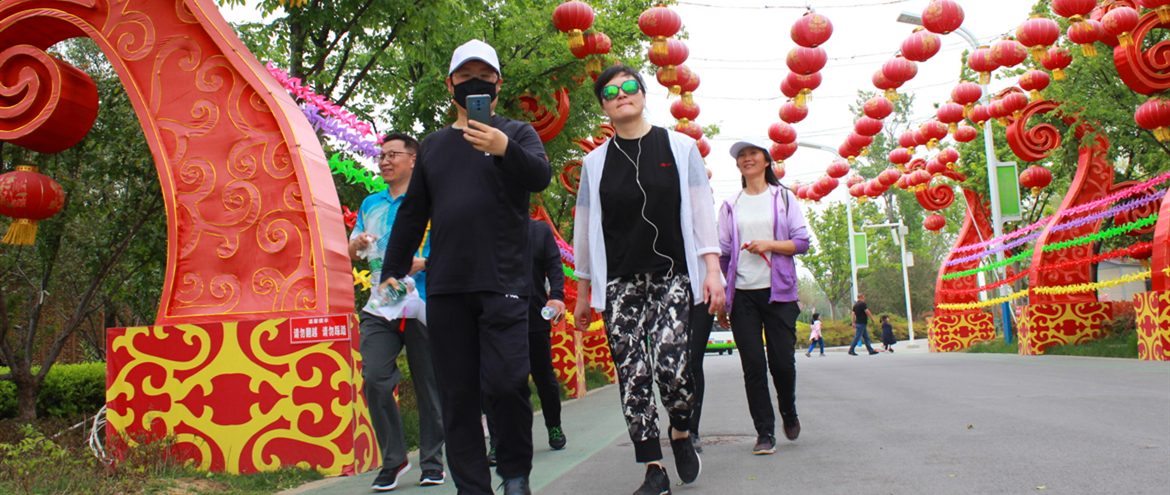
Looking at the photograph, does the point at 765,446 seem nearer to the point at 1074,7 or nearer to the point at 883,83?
the point at 1074,7

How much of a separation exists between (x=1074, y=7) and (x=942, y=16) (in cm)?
172

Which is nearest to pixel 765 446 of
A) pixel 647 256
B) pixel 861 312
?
pixel 647 256

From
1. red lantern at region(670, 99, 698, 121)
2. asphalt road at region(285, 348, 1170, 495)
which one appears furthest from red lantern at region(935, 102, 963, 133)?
asphalt road at region(285, 348, 1170, 495)

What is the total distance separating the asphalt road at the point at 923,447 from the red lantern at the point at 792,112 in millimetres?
5351

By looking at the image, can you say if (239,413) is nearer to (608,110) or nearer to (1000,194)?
(608,110)

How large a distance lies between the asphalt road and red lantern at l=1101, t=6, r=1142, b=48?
5153mm

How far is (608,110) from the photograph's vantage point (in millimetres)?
4211

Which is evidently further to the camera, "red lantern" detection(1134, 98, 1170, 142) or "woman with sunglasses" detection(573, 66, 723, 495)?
"red lantern" detection(1134, 98, 1170, 142)

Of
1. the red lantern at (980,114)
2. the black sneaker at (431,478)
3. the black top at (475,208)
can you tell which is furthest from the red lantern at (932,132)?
the black top at (475,208)

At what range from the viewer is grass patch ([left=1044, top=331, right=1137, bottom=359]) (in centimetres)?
1449

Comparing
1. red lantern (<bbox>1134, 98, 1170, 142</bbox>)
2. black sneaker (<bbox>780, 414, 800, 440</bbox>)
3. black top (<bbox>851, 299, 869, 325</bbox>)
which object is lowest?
black sneaker (<bbox>780, 414, 800, 440</bbox>)

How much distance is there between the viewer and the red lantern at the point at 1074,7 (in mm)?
10742

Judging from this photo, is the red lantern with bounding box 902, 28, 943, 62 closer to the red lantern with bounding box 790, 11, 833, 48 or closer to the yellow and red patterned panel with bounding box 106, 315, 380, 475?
the red lantern with bounding box 790, 11, 833, 48

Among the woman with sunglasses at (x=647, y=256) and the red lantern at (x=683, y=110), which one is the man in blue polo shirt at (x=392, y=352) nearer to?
the woman with sunglasses at (x=647, y=256)
